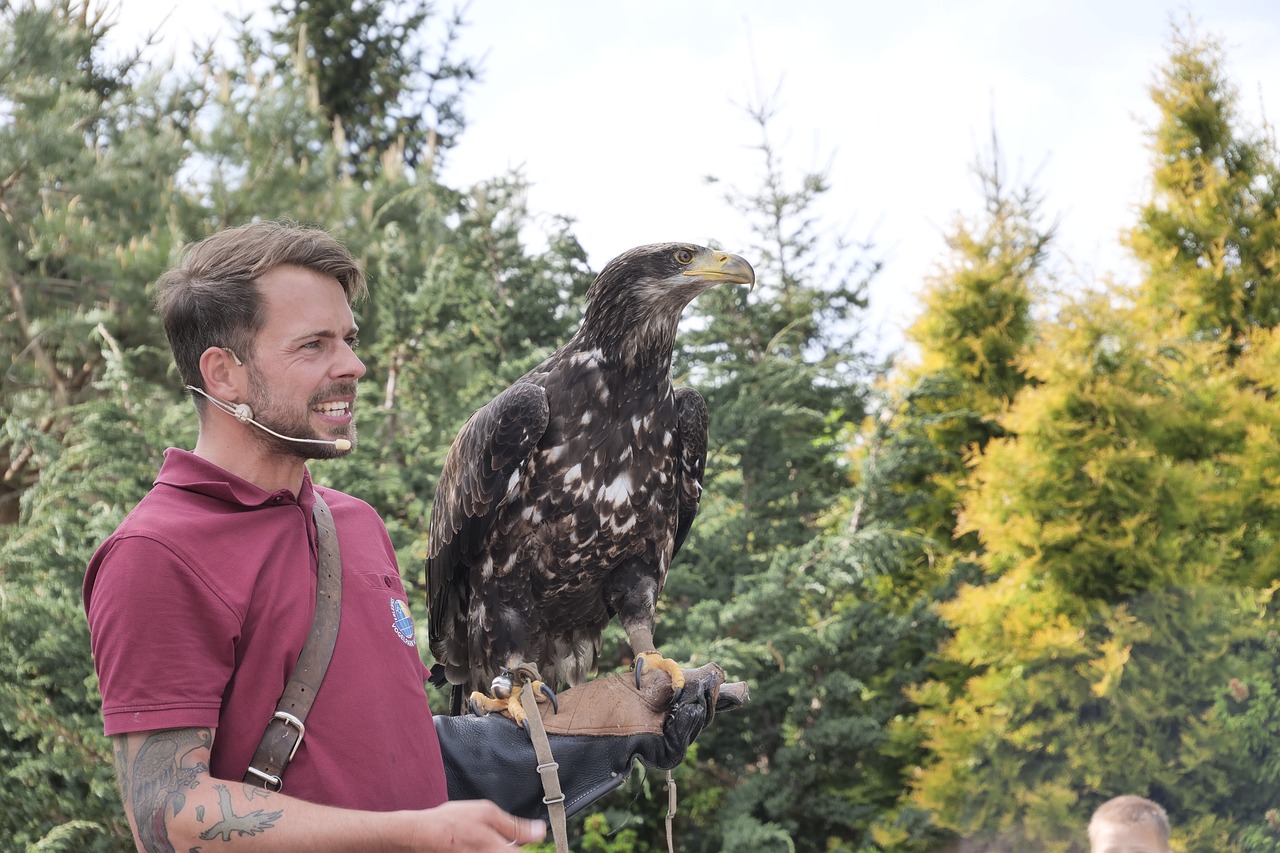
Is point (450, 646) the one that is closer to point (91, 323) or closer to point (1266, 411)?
point (91, 323)

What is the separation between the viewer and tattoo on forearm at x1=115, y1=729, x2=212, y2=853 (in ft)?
4.48

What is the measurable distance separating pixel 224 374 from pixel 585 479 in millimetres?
1109

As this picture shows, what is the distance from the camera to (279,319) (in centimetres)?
169

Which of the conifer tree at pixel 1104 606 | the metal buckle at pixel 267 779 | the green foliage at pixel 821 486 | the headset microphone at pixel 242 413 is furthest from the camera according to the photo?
the conifer tree at pixel 1104 606

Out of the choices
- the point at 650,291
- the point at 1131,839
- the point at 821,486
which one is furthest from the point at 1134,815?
the point at 821,486

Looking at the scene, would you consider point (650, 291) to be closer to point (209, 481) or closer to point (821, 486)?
point (209, 481)

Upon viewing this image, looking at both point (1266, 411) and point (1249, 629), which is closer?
point (1249, 629)

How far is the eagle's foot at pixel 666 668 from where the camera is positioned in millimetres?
2608

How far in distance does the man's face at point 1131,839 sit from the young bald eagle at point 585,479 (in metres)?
2.12

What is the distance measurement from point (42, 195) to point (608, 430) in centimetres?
695

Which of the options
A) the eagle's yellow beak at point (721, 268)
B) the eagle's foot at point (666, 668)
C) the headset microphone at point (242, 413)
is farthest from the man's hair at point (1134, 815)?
the headset microphone at point (242, 413)

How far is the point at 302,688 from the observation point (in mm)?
1565

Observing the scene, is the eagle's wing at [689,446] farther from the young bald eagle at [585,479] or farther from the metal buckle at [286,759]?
the metal buckle at [286,759]

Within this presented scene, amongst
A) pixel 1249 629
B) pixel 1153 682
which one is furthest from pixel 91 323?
pixel 1249 629
